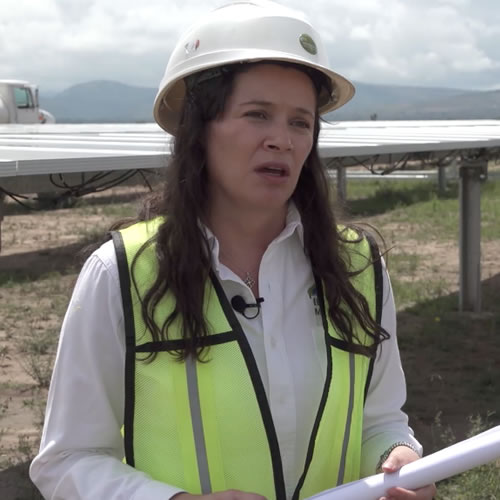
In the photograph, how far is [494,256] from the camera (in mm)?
11430

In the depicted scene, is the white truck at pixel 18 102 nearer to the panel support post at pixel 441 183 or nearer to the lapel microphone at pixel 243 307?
the panel support post at pixel 441 183

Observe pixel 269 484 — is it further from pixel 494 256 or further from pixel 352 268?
pixel 494 256

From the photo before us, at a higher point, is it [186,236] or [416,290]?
[186,236]

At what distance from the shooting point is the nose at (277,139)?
66.9 inches

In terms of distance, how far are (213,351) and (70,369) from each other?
24cm

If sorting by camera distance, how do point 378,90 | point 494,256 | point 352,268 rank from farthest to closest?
point 378,90 < point 494,256 < point 352,268

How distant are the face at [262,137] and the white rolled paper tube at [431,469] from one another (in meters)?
0.52

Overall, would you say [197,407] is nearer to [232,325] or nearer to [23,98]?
[232,325]

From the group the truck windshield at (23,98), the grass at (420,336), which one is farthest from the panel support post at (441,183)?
the truck windshield at (23,98)

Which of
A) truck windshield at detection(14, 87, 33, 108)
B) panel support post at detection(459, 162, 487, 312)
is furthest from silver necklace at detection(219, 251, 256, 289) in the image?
truck windshield at detection(14, 87, 33, 108)

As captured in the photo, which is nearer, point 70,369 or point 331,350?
point 70,369

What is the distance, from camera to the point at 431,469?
1553 millimetres

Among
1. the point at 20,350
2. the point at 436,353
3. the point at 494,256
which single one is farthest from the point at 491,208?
the point at 20,350

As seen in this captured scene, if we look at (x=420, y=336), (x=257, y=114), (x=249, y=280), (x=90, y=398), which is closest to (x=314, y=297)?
(x=249, y=280)
